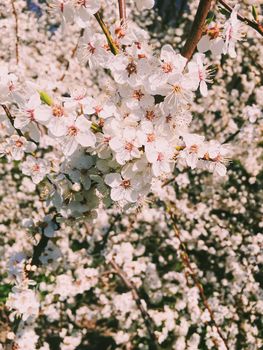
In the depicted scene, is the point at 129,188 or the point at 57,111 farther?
the point at 129,188

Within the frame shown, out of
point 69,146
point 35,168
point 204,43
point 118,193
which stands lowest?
point 35,168

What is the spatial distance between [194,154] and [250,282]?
9.65 ft

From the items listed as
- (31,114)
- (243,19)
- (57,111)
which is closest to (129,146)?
(57,111)

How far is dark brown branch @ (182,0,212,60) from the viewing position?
1.66m

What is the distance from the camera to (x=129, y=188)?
1.76m

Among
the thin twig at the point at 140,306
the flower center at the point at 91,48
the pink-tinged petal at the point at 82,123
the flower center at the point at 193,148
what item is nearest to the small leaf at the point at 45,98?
the pink-tinged petal at the point at 82,123

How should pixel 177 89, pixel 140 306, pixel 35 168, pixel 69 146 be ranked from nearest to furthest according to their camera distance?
1. pixel 177 89
2. pixel 69 146
3. pixel 35 168
4. pixel 140 306

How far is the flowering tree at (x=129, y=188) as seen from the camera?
1.65 meters

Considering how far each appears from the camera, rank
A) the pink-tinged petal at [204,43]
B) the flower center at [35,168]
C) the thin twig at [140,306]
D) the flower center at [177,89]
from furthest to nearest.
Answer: the thin twig at [140,306], the flower center at [35,168], the pink-tinged petal at [204,43], the flower center at [177,89]

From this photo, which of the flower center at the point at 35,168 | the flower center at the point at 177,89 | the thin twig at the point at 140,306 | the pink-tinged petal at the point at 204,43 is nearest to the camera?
the flower center at the point at 177,89

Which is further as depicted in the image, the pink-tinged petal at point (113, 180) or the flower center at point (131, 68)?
the pink-tinged petal at point (113, 180)

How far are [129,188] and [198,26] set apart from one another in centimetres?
70

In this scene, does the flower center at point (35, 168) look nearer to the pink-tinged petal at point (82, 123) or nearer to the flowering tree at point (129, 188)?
the flowering tree at point (129, 188)

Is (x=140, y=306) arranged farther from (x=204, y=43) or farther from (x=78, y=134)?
(x=204, y=43)
